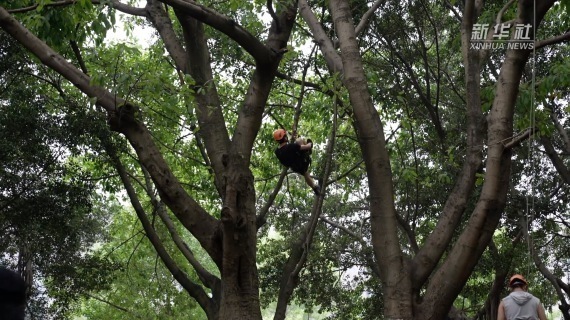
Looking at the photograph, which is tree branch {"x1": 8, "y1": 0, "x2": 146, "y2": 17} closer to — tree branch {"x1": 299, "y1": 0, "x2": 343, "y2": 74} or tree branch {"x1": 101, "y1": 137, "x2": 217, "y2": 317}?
tree branch {"x1": 299, "y1": 0, "x2": 343, "y2": 74}

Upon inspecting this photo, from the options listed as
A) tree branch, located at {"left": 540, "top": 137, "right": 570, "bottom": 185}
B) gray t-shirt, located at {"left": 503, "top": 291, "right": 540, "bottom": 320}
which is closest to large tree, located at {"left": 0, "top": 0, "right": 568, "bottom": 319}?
gray t-shirt, located at {"left": 503, "top": 291, "right": 540, "bottom": 320}

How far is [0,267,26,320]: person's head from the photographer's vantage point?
1920mm

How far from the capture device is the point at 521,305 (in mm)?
5891

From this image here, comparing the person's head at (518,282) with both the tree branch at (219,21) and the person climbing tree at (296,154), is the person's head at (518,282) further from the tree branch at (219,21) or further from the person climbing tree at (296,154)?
the tree branch at (219,21)

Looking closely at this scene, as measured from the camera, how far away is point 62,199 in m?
9.40

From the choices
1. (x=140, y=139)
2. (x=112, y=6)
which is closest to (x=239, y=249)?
(x=140, y=139)

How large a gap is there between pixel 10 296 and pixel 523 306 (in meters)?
4.93

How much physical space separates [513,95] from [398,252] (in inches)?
61.0

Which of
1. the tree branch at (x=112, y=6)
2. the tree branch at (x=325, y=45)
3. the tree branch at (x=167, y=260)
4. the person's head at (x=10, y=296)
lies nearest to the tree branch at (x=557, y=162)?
the tree branch at (x=325, y=45)

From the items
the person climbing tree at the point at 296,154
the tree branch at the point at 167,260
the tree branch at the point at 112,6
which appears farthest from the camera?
the tree branch at the point at 167,260

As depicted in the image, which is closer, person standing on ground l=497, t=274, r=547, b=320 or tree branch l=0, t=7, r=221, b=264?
tree branch l=0, t=7, r=221, b=264

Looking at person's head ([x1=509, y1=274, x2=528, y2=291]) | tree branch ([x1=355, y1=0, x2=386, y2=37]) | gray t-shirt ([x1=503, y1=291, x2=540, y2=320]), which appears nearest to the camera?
gray t-shirt ([x1=503, y1=291, x2=540, y2=320])

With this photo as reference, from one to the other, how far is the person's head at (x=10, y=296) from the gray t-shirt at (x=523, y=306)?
4875mm

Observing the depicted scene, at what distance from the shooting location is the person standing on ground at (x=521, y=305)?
587cm
